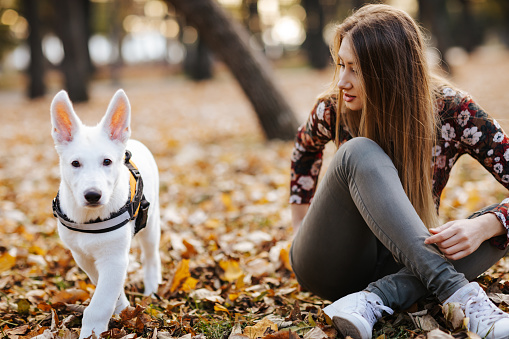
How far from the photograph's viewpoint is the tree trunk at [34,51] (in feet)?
53.3

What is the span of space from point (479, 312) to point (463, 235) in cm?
30

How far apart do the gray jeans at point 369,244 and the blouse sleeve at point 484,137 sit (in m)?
0.34

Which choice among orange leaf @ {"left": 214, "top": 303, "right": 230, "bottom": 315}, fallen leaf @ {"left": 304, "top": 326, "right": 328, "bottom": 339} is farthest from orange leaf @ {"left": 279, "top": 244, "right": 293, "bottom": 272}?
fallen leaf @ {"left": 304, "top": 326, "right": 328, "bottom": 339}

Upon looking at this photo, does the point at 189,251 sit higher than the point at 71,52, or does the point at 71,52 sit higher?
the point at 71,52

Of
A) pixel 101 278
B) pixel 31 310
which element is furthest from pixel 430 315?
pixel 31 310

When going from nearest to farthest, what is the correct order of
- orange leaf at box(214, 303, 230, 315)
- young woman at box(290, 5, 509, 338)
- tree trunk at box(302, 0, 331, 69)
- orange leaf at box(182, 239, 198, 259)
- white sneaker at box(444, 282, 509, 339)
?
white sneaker at box(444, 282, 509, 339)
young woman at box(290, 5, 509, 338)
orange leaf at box(214, 303, 230, 315)
orange leaf at box(182, 239, 198, 259)
tree trunk at box(302, 0, 331, 69)

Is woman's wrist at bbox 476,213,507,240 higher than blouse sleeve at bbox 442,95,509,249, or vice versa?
blouse sleeve at bbox 442,95,509,249

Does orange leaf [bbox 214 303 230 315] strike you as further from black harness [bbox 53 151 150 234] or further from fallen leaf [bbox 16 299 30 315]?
fallen leaf [bbox 16 299 30 315]

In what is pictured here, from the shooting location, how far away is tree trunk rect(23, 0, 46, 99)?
16234 millimetres

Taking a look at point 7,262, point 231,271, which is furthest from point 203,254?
point 7,262

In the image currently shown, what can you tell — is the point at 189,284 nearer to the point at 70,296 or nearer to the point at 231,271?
the point at 231,271

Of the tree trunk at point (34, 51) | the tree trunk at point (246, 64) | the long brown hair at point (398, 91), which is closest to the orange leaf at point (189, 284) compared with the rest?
the long brown hair at point (398, 91)

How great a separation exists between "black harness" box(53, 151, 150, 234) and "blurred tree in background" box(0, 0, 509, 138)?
48.2 inches

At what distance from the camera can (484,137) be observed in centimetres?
228
